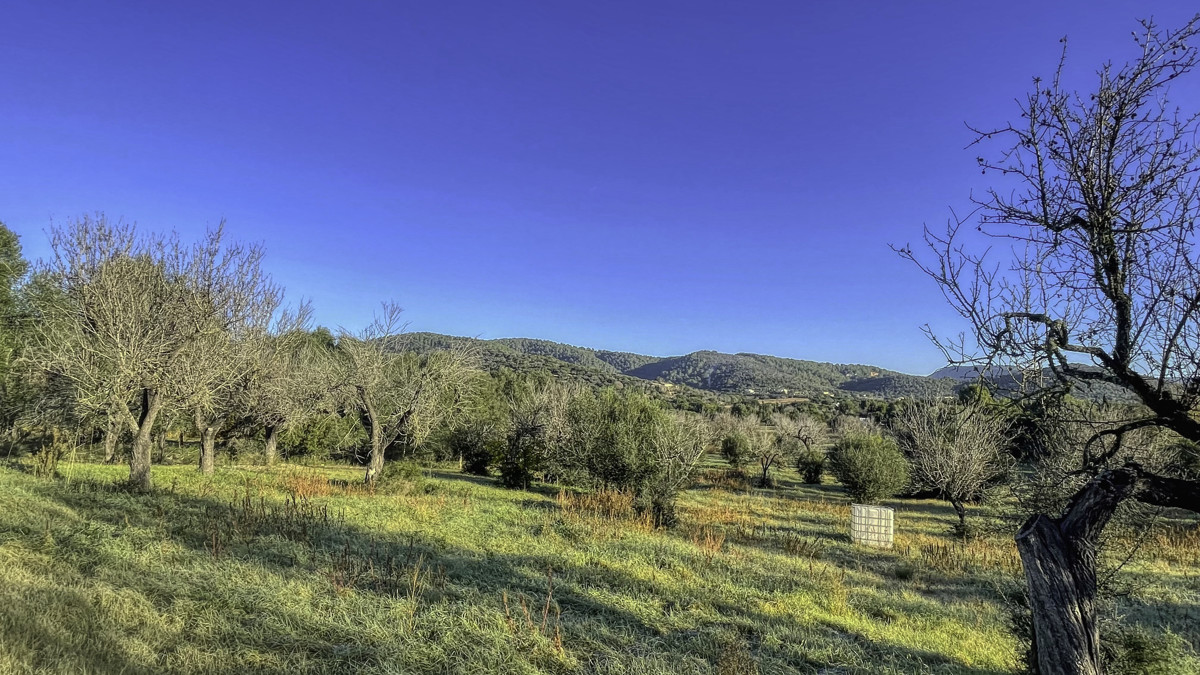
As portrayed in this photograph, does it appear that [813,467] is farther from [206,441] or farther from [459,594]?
[206,441]

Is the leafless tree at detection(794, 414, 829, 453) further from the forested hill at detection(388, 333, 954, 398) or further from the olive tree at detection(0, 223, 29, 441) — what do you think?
the forested hill at detection(388, 333, 954, 398)

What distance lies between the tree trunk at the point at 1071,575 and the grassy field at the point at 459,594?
1.97m

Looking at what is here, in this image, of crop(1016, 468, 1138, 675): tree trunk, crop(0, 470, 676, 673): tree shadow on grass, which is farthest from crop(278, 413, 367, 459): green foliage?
crop(1016, 468, 1138, 675): tree trunk

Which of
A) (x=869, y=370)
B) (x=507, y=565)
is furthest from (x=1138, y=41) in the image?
(x=869, y=370)

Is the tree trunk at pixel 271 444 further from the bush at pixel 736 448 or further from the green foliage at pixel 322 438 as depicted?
the bush at pixel 736 448

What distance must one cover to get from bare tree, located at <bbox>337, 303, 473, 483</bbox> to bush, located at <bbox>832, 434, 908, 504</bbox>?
55.8ft

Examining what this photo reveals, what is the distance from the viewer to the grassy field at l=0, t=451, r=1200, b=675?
15.7 feet

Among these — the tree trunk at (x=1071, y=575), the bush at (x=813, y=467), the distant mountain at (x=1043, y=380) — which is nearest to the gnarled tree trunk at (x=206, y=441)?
the distant mountain at (x=1043, y=380)

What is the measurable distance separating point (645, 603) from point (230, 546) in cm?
612

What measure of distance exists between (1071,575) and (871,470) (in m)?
21.0

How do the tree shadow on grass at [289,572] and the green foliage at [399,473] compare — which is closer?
the tree shadow on grass at [289,572]

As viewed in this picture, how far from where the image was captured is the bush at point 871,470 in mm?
22969

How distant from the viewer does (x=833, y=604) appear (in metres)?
7.85

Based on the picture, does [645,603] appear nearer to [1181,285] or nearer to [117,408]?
[1181,285]
